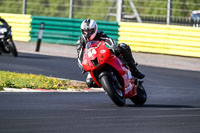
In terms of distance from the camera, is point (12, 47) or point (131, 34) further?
point (131, 34)

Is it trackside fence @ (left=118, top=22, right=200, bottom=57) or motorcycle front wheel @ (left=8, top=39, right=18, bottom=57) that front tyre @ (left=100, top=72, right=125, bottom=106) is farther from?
trackside fence @ (left=118, top=22, right=200, bottom=57)

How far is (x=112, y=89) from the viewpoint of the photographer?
966cm

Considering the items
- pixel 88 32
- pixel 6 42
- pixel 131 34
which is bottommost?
pixel 6 42

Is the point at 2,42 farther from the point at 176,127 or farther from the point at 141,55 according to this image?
the point at 176,127

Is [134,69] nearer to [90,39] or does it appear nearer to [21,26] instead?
[90,39]

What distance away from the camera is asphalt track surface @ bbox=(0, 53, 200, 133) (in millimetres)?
7566

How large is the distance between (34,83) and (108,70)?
335cm

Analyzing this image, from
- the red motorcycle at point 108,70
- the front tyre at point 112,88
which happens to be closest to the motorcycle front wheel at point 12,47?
the red motorcycle at point 108,70

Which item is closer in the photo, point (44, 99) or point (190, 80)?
point (44, 99)

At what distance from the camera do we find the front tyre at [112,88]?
9.66 m

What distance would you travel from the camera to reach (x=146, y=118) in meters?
8.68

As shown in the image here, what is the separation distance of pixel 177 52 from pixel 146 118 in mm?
13028

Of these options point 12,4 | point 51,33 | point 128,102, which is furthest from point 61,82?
point 12,4

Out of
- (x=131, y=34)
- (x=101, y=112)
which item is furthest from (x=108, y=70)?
(x=131, y=34)
